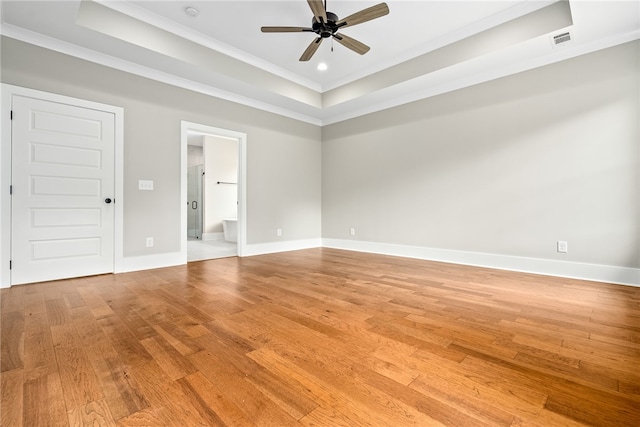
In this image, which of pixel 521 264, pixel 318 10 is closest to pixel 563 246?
pixel 521 264

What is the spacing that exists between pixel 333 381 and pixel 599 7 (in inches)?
155

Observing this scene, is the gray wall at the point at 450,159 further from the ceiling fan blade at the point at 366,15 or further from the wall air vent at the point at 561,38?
the ceiling fan blade at the point at 366,15

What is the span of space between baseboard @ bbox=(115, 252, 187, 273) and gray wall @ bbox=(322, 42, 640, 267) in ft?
10.6

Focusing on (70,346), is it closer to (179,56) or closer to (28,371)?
(28,371)

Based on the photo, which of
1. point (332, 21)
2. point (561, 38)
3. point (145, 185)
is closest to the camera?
point (332, 21)

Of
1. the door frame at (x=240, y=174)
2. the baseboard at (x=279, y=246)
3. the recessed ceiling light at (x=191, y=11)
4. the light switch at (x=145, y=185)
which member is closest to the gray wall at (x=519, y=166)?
the baseboard at (x=279, y=246)

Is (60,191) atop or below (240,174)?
below

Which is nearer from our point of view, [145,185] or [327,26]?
[327,26]

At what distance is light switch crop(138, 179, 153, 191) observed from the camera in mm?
3758

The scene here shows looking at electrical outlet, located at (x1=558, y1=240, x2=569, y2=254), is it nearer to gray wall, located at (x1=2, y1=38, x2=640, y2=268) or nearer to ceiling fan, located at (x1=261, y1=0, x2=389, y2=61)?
gray wall, located at (x1=2, y1=38, x2=640, y2=268)

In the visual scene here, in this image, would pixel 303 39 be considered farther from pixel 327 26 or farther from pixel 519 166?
pixel 519 166

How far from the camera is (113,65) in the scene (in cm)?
352

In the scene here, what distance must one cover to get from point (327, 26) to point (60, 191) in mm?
3515

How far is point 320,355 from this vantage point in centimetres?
157
